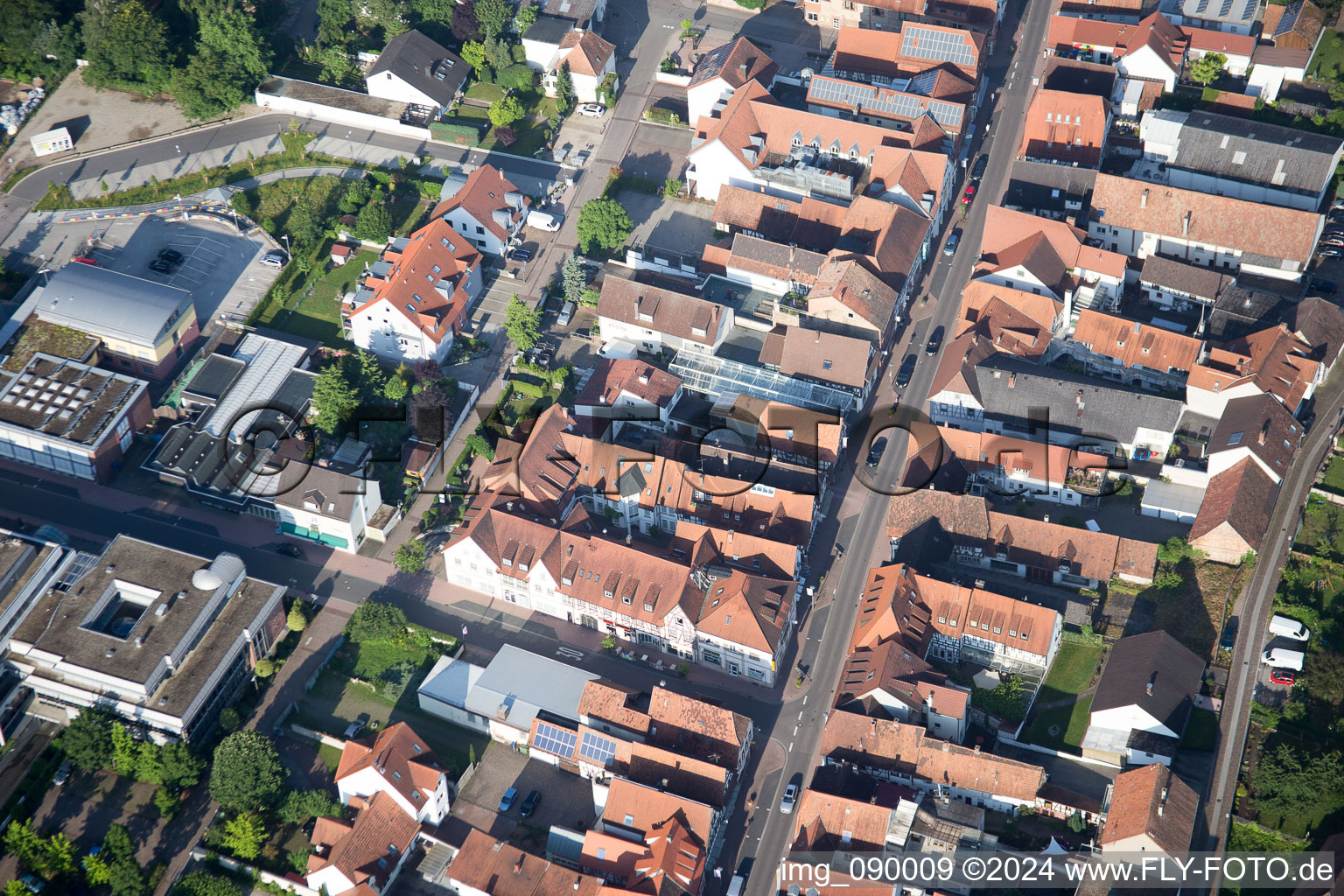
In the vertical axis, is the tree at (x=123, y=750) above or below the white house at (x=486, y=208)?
below

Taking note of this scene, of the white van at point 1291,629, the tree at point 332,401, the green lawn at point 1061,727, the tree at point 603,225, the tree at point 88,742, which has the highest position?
the tree at point 603,225

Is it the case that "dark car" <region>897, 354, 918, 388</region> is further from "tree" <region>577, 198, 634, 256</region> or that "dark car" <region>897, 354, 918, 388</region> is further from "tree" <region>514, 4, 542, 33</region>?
"tree" <region>514, 4, 542, 33</region>

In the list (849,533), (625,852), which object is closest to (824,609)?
(849,533)

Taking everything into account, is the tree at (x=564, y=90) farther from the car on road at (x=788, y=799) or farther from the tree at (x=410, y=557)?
the car on road at (x=788, y=799)

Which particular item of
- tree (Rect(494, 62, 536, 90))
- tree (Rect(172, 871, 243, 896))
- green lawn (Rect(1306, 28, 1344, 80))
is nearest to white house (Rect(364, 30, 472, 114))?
tree (Rect(494, 62, 536, 90))

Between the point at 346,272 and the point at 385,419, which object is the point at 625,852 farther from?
the point at 346,272

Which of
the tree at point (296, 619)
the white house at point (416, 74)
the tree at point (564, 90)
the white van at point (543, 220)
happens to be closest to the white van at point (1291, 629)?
the tree at point (296, 619)

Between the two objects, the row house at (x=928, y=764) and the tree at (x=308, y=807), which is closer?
the row house at (x=928, y=764)
